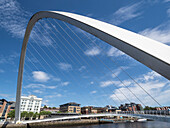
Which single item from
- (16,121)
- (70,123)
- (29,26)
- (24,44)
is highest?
(29,26)

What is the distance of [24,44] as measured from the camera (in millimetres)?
19219

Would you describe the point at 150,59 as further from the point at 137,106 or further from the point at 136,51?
the point at 137,106

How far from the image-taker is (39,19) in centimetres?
1435

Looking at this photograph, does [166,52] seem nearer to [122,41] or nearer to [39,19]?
[122,41]

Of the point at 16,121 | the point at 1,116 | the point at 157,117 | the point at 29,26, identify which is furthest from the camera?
the point at 1,116

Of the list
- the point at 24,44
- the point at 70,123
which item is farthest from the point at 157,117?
the point at 70,123

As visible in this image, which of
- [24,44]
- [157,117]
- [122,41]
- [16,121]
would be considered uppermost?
[24,44]

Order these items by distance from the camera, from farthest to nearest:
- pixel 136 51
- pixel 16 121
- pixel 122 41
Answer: pixel 16 121
pixel 122 41
pixel 136 51

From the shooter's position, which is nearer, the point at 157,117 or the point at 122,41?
the point at 122,41

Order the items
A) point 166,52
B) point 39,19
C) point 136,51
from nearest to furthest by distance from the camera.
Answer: point 166,52 < point 136,51 < point 39,19

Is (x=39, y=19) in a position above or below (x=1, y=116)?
above

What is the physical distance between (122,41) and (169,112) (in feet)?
25.3

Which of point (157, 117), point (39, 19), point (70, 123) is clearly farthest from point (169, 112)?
point (70, 123)

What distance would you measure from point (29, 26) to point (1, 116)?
48494 millimetres
